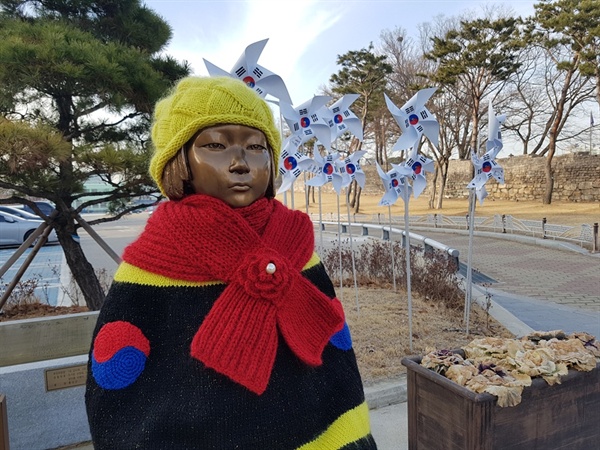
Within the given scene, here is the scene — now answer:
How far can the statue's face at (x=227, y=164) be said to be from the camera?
123 centimetres

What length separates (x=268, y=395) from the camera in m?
1.17

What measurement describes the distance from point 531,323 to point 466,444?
4.37m

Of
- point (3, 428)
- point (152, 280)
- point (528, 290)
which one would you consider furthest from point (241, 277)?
point (528, 290)

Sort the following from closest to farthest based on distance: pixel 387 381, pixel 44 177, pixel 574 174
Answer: pixel 44 177, pixel 387 381, pixel 574 174

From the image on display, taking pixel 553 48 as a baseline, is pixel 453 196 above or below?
below

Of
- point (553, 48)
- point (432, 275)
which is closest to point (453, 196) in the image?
point (553, 48)

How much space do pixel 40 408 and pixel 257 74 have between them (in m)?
3.15

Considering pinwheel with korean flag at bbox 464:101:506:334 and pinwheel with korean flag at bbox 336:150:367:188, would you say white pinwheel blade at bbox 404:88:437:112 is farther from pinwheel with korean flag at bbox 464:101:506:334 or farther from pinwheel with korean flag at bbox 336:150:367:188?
pinwheel with korean flag at bbox 336:150:367:188

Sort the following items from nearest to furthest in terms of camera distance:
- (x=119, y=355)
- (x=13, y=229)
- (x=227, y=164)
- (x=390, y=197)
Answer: (x=119, y=355)
(x=227, y=164)
(x=390, y=197)
(x=13, y=229)

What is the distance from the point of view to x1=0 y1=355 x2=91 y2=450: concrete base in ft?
8.25

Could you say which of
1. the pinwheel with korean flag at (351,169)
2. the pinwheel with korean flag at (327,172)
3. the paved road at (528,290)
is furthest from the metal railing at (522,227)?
the pinwheel with korean flag at (327,172)

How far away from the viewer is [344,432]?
130 centimetres

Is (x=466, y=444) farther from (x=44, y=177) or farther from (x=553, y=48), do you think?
(x=553, y=48)

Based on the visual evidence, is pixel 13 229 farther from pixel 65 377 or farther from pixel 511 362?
pixel 511 362
